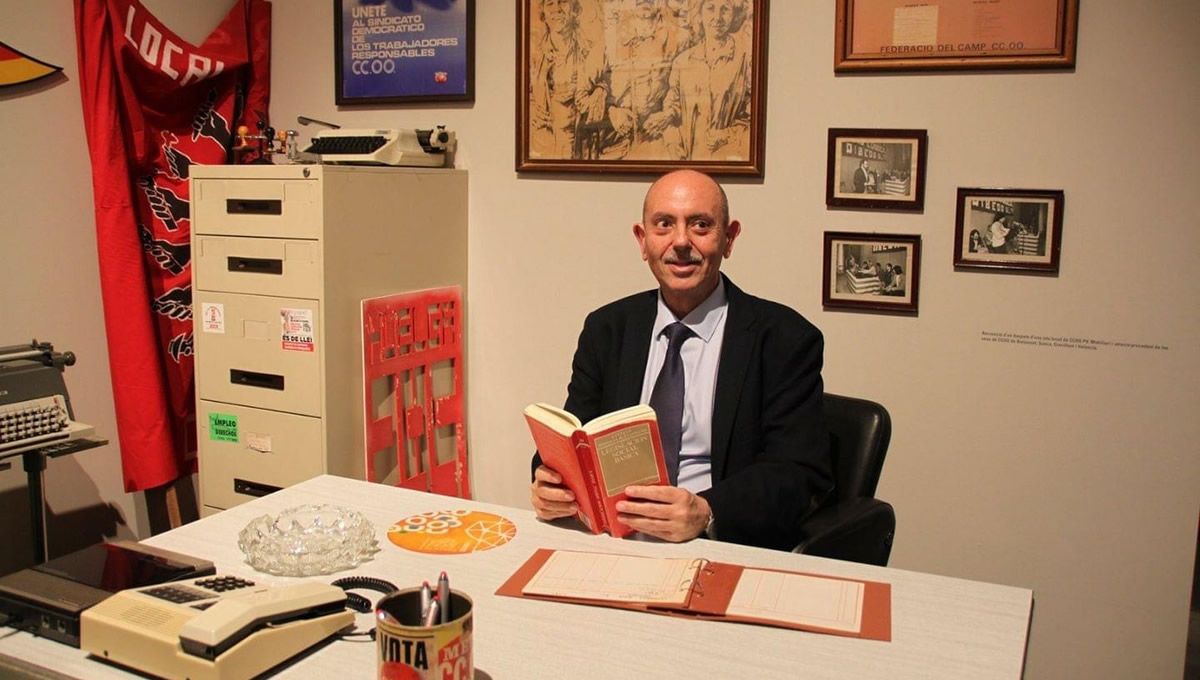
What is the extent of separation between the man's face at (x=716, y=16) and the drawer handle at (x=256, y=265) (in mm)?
1452

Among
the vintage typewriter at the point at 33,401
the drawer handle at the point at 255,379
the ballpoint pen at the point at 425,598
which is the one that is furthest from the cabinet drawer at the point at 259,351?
the ballpoint pen at the point at 425,598

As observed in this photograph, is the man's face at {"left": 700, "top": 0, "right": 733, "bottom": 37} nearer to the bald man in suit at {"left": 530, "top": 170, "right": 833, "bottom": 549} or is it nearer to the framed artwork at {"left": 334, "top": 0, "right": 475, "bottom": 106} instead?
the framed artwork at {"left": 334, "top": 0, "right": 475, "bottom": 106}

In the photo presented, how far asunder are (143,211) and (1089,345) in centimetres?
289

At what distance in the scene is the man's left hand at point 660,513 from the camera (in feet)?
5.34

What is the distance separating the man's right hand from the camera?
1.71 m

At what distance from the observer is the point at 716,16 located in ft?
9.50

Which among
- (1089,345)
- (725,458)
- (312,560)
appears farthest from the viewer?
(1089,345)

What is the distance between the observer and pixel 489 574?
1.49 metres

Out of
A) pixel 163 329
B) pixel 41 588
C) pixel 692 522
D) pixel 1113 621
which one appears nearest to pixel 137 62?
pixel 163 329

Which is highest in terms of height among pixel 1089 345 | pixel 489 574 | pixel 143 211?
pixel 143 211

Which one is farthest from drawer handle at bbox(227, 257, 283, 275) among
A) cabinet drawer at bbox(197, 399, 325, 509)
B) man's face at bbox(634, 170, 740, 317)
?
man's face at bbox(634, 170, 740, 317)

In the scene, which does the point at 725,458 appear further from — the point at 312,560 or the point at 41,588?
the point at 41,588

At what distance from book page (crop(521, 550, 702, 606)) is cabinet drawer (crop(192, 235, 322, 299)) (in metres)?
1.55

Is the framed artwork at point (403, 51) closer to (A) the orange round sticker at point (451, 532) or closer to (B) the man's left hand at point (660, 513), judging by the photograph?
(A) the orange round sticker at point (451, 532)
